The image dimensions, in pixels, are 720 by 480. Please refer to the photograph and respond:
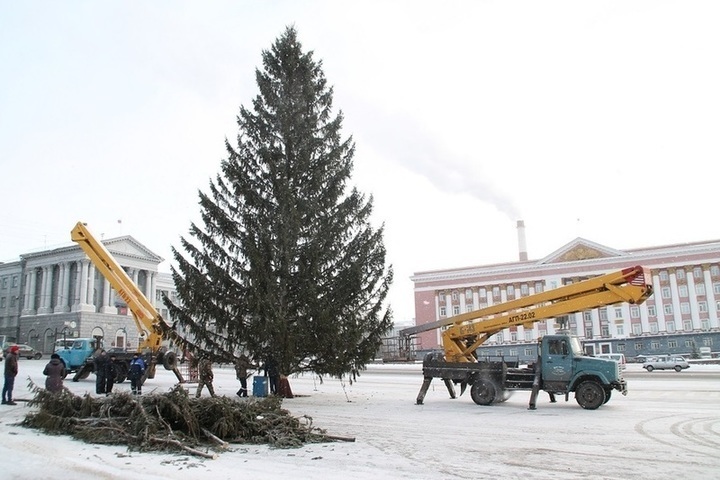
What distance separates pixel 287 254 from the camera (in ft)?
65.5

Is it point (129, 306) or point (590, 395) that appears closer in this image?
point (590, 395)

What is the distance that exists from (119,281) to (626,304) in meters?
76.4

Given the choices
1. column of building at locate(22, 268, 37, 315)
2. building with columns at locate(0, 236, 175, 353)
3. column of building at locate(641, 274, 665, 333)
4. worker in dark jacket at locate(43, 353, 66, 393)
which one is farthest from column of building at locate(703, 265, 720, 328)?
column of building at locate(22, 268, 37, 315)

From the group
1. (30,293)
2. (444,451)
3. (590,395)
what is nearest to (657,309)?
(590,395)

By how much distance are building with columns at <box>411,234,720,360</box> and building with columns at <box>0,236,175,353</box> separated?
43.0 meters

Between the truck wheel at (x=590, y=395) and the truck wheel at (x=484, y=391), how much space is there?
8.62 ft

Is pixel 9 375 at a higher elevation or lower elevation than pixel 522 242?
lower

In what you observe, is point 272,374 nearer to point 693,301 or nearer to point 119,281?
point 119,281

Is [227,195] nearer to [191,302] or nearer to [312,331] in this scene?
[191,302]

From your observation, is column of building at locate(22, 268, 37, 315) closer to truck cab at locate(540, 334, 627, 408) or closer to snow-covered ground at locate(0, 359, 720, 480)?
snow-covered ground at locate(0, 359, 720, 480)

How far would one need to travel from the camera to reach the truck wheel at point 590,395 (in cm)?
1693

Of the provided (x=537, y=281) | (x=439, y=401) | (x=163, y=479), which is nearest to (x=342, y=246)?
A: (x=439, y=401)

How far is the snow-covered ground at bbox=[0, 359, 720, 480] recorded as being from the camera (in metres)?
8.05

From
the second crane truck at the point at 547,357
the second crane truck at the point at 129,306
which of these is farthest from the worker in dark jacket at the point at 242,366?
the second crane truck at the point at 129,306
